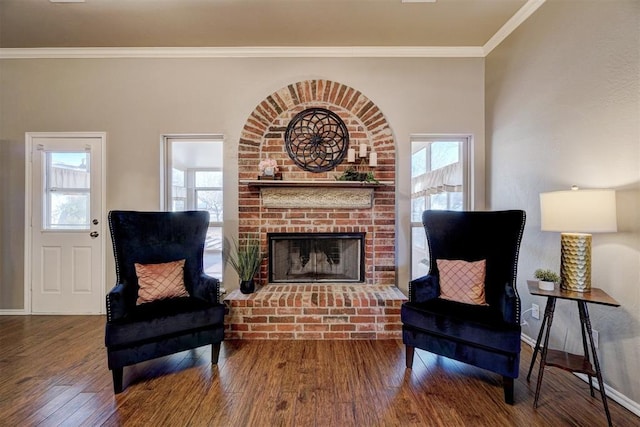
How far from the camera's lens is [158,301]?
7.04 ft

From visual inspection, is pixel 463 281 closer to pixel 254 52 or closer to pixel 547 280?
pixel 547 280

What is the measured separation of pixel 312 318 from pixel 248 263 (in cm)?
80

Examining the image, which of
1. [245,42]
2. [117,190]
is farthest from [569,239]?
[117,190]

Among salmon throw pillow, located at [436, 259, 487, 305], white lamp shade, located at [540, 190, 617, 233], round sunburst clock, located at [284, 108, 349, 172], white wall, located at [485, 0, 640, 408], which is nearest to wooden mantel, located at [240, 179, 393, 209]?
round sunburst clock, located at [284, 108, 349, 172]

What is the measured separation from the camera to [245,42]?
2928 millimetres

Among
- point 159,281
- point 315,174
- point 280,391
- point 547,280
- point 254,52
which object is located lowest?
point 280,391

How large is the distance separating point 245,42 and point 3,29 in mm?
2258

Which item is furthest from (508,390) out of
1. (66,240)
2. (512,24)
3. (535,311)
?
(66,240)

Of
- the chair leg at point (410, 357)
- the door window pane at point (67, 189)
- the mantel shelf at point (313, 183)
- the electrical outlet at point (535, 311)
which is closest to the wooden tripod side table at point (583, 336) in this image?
the electrical outlet at point (535, 311)

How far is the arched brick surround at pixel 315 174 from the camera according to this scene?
10.0 ft

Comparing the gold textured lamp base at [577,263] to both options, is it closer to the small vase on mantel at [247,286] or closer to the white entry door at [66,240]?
the small vase on mantel at [247,286]

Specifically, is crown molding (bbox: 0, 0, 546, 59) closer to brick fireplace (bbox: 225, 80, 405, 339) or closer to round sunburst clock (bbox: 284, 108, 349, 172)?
brick fireplace (bbox: 225, 80, 405, 339)

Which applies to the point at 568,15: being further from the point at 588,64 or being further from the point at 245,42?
the point at 245,42

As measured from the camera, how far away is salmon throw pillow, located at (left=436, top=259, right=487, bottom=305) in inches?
82.8
